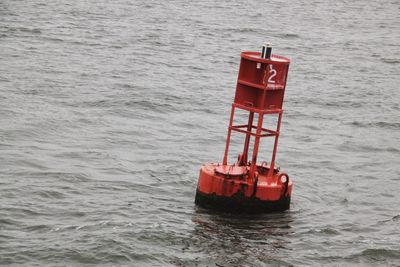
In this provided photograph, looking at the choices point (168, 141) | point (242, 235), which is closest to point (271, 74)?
point (242, 235)

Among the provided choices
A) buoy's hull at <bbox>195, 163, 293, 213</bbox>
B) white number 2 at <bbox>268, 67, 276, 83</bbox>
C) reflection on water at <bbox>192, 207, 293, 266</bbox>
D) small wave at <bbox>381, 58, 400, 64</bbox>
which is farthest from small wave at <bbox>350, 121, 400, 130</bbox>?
small wave at <bbox>381, 58, 400, 64</bbox>

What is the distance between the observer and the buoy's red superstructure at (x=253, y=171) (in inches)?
573

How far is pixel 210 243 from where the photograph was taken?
45.7 ft

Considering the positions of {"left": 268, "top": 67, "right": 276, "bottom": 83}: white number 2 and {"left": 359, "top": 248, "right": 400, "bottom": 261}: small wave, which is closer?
{"left": 359, "top": 248, "right": 400, "bottom": 261}: small wave

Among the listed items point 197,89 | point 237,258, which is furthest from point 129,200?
point 197,89

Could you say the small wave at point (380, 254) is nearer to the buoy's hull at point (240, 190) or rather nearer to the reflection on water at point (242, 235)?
the reflection on water at point (242, 235)

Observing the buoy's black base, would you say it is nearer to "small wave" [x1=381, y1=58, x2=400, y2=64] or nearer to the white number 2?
the white number 2

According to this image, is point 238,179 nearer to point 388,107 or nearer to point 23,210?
point 23,210

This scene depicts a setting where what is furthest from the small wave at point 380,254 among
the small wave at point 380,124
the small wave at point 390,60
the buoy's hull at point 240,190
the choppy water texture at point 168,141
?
the small wave at point 390,60

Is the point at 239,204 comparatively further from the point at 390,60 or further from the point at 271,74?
the point at 390,60

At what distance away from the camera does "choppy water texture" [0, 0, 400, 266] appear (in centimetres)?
1399

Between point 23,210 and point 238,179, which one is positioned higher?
point 238,179

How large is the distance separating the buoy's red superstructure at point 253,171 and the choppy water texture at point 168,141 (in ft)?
0.90

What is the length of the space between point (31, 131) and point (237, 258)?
26.8 feet
